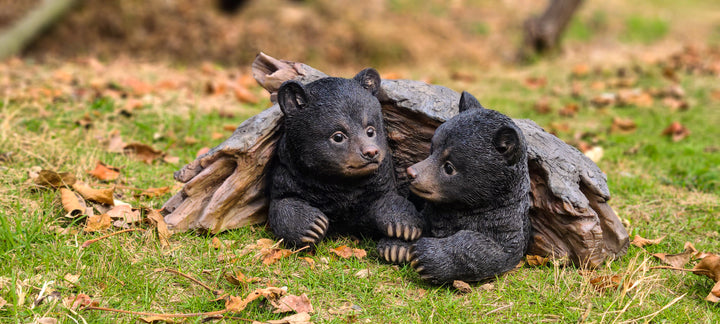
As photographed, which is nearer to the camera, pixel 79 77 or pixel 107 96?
pixel 107 96

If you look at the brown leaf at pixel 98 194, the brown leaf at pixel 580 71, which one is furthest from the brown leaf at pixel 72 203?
the brown leaf at pixel 580 71

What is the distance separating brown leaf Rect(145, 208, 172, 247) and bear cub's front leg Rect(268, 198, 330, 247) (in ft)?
2.14

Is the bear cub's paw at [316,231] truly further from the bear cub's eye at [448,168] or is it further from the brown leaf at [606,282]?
the brown leaf at [606,282]

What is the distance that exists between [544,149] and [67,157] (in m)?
3.64

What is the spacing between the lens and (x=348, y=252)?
3578 millimetres

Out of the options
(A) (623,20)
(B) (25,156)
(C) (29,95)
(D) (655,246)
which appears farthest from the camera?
(A) (623,20)

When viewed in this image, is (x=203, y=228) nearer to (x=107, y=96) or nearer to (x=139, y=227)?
(x=139, y=227)

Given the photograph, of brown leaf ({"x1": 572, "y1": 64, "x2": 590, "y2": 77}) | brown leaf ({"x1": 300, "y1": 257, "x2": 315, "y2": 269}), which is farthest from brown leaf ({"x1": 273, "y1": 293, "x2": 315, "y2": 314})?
brown leaf ({"x1": 572, "y1": 64, "x2": 590, "y2": 77})

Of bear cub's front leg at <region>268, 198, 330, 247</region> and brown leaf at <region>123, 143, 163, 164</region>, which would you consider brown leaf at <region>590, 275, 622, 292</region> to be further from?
brown leaf at <region>123, 143, 163, 164</region>

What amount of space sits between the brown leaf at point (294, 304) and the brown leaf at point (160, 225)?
977 mm

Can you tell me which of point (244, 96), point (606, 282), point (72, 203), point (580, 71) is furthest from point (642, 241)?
point (580, 71)

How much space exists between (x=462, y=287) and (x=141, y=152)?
3204 mm

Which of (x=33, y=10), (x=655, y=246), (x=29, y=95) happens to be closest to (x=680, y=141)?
(x=655, y=246)

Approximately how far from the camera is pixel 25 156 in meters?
4.66
